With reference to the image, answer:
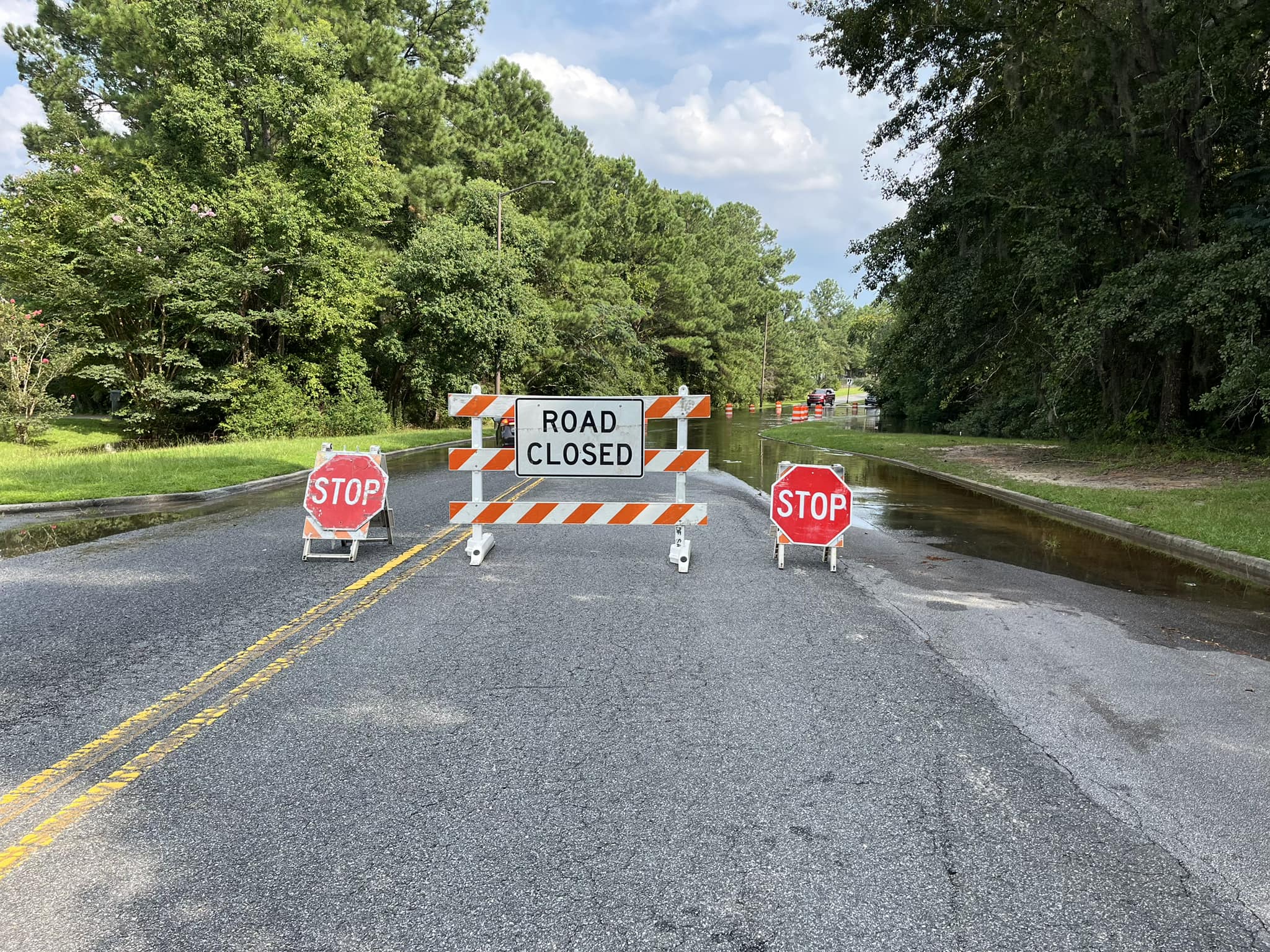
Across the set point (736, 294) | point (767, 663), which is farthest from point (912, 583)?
point (736, 294)

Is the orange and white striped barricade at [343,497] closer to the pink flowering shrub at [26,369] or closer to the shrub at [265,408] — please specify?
the pink flowering shrub at [26,369]

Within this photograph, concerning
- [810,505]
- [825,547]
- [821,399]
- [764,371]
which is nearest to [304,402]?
[810,505]

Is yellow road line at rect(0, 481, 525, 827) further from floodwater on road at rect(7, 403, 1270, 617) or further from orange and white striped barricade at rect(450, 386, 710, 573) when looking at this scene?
floodwater on road at rect(7, 403, 1270, 617)

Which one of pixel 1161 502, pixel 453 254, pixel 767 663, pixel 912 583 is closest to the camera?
pixel 767 663

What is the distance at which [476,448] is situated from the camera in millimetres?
8062

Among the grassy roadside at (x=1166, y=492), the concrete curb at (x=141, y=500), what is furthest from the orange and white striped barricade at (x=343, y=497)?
the grassy roadside at (x=1166, y=492)

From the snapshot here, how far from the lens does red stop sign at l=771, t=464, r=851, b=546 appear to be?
8234mm

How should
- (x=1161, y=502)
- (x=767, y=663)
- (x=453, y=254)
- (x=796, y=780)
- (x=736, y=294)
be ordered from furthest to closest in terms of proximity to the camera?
1. (x=736, y=294)
2. (x=453, y=254)
3. (x=1161, y=502)
4. (x=767, y=663)
5. (x=796, y=780)

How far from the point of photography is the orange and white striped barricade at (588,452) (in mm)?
7844

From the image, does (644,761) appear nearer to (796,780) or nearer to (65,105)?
(796,780)

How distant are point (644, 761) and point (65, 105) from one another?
46.6 metres

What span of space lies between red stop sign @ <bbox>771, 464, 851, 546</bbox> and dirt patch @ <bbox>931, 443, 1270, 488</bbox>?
9.43m

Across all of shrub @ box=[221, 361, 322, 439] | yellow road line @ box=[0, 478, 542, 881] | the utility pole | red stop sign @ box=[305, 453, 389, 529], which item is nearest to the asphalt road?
yellow road line @ box=[0, 478, 542, 881]

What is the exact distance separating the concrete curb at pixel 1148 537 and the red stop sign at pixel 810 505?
4411mm
